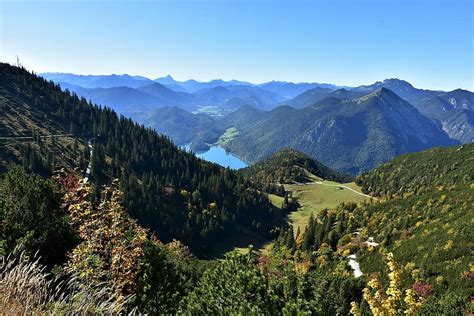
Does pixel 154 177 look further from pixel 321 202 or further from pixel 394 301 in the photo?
pixel 394 301

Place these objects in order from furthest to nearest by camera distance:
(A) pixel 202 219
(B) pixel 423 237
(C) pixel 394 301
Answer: (A) pixel 202 219 < (B) pixel 423 237 < (C) pixel 394 301

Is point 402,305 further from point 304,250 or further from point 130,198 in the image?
point 130,198

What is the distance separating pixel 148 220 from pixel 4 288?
427 ft

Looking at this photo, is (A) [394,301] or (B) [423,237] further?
(B) [423,237]

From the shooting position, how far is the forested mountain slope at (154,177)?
134m

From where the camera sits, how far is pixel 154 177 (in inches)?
6147

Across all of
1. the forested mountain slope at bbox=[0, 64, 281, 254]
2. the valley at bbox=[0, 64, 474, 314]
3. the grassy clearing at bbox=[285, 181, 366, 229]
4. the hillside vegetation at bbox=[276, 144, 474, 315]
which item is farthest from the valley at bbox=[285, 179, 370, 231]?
the hillside vegetation at bbox=[276, 144, 474, 315]

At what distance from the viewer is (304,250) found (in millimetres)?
108812

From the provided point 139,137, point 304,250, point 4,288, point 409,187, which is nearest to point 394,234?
point 304,250

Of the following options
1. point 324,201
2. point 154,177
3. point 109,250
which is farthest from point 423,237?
point 324,201

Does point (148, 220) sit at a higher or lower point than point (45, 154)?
lower

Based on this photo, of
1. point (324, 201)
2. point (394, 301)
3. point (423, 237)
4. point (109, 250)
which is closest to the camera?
point (394, 301)

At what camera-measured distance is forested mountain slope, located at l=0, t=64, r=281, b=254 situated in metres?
134

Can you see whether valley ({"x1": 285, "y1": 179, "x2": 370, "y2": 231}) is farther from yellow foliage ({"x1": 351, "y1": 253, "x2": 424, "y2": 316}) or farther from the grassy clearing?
yellow foliage ({"x1": 351, "y1": 253, "x2": 424, "y2": 316})
